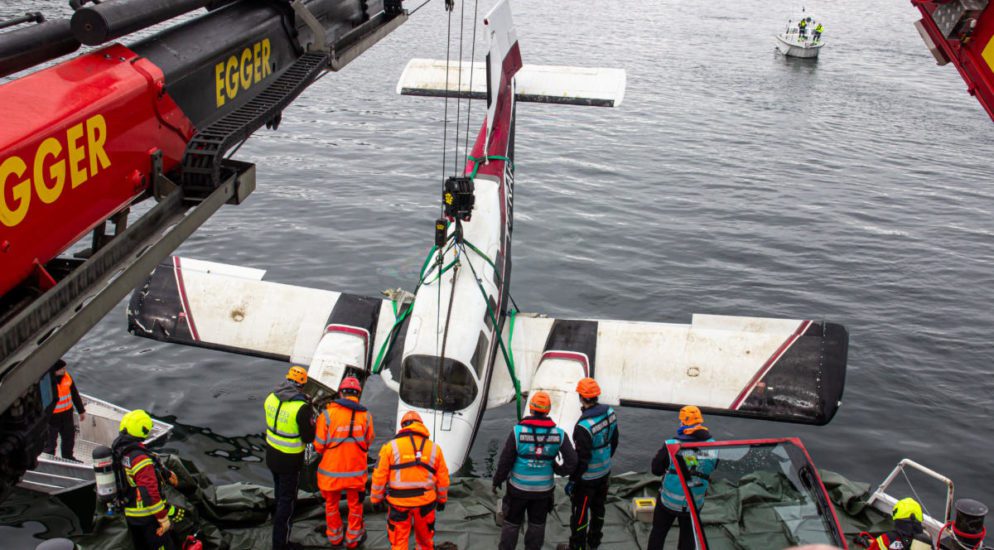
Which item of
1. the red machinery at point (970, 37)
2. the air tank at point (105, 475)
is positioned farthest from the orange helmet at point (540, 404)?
the red machinery at point (970, 37)

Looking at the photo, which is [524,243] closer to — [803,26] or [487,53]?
[487,53]

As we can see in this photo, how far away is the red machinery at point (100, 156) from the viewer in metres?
3.94

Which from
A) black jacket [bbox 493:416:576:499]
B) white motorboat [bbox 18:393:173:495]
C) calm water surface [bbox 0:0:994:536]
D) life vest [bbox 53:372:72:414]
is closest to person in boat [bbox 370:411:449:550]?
black jacket [bbox 493:416:576:499]

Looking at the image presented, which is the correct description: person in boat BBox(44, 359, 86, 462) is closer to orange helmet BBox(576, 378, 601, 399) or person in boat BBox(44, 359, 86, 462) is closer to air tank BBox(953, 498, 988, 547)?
orange helmet BBox(576, 378, 601, 399)

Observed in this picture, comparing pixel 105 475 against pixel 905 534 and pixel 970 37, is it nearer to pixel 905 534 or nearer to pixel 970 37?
pixel 905 534

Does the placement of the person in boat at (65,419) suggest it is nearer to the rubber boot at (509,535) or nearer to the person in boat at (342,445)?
the person in boat at (342,445)

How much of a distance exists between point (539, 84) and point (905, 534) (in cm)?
1084

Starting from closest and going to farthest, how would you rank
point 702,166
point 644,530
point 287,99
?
point 287,99 < point 644,530 < point 702,166

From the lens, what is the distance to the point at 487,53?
1273 cm

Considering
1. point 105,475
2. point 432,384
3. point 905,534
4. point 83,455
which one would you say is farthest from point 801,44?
point 105,475

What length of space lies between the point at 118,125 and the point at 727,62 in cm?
4231

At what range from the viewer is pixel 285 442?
753 centimetres

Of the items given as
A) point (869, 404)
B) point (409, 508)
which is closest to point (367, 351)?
point (409, 508)

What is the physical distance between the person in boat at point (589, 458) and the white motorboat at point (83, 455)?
4939 mm
